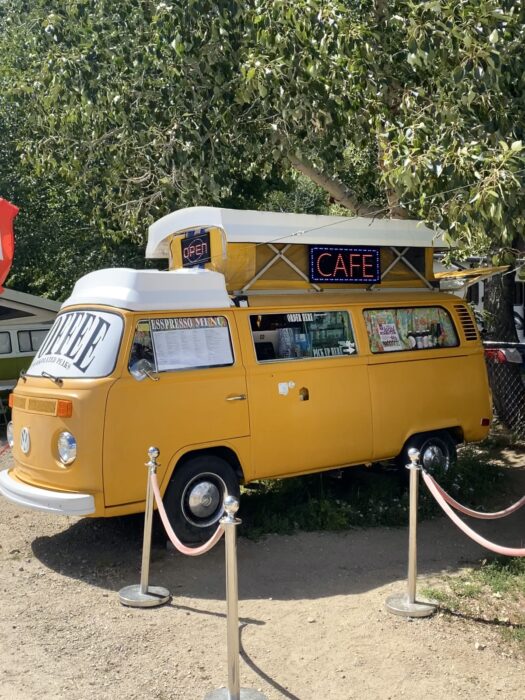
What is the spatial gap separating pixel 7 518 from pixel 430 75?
6.35 meters

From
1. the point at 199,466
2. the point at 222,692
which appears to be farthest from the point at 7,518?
the point at 222,692

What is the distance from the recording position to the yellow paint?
5.75 m

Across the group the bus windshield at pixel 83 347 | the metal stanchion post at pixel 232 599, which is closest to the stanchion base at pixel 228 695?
the metal stanchion post at pixel 232 599

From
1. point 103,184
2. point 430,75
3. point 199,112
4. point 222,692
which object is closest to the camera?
point 222,692

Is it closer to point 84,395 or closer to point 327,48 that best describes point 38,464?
point 84,395

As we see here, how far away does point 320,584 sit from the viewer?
18.7ft

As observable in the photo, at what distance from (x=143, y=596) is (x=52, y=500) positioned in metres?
1.06

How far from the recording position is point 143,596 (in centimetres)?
530

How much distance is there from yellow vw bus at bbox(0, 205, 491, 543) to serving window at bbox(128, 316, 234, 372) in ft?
0.04

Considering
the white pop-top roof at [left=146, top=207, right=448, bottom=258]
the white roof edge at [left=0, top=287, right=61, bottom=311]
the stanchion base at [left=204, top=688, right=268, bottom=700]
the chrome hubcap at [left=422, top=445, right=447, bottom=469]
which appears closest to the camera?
the stanchion base at [left=204, top=688, right=268, bottom=700]

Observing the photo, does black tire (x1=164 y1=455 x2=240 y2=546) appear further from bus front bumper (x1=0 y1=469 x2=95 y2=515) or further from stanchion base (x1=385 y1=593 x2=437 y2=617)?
stanchion base (x1=385 y1=593 x2=437 y2=617)

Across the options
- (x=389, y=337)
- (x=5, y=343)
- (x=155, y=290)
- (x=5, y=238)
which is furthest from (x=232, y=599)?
(x=5, y=343)

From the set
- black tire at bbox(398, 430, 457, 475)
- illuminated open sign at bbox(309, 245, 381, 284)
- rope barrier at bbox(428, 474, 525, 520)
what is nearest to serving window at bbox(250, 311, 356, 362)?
illuminated open sign at bbox(309, 245, 381, 284)

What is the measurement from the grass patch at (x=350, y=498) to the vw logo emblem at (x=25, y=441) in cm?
208
